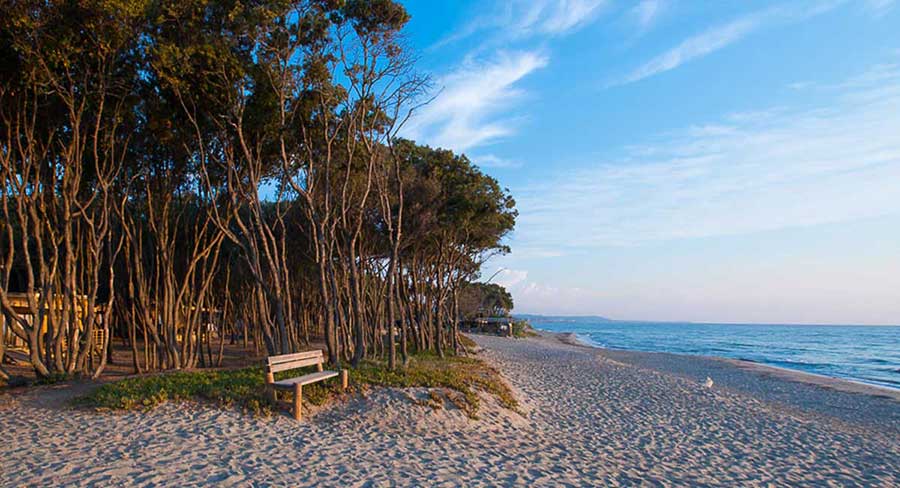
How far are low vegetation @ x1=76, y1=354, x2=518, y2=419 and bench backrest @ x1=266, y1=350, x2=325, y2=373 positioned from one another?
43cm

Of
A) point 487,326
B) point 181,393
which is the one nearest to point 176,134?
point 181,393

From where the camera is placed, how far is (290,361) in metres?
10.1

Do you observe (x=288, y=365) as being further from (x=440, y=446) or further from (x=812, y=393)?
(x=812, y=393)

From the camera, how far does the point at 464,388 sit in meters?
11.2

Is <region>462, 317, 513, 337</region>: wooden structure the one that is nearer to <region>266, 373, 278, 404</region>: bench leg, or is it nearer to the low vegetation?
the low vegetation

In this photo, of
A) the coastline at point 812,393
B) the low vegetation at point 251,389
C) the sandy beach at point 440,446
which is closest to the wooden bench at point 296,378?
the low vegetation at point 251,389

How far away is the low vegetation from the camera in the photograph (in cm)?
921

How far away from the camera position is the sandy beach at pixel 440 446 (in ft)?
20.9

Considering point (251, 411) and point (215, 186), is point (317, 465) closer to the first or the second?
point (251, 411)

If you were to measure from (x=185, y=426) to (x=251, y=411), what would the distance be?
113cm

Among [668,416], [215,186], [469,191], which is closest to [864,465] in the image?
[668,416]

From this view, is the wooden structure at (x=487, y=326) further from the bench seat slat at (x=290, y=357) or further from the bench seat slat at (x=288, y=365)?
the bench seat slat at (x=288, y=365)

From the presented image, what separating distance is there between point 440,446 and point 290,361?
340 centimetres

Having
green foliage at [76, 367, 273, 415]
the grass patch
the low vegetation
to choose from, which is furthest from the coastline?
green foliage at [76, 367, 273, 415]
